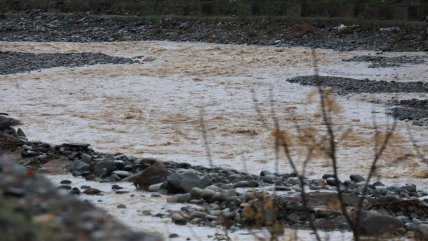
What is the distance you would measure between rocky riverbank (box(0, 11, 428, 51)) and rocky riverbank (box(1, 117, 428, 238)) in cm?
1852

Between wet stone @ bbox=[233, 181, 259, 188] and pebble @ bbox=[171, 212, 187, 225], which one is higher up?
pebble @ bbox=[171, 212, 187, 225]

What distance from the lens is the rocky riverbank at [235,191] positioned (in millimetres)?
7184

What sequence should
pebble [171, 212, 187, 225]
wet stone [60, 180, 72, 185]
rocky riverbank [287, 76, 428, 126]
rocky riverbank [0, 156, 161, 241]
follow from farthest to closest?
rocky riverbank [287, 76, 428, 126] → wet stone [60, 180, 72, 185] → pebble [171, 212, 187, 225] → rocky riverbank [0, 156, 161, 241]

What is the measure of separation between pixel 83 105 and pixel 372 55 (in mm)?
11910

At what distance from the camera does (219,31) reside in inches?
1326

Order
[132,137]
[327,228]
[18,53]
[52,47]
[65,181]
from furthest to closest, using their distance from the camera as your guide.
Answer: [52,47], [18,53], [132,137], [65,181], [327,228]

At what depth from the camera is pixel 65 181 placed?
9.49 m

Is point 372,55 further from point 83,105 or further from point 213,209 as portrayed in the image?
point 213,209

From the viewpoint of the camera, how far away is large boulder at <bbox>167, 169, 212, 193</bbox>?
8.75 meters

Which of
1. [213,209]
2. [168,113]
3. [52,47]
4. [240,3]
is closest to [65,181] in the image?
[213,209]

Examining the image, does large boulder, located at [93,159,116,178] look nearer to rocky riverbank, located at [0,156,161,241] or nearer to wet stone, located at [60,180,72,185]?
wet stone, located at [60,180,72,185]

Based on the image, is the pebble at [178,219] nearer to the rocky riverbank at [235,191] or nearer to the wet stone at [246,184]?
the rocky riverbank at [235,191]

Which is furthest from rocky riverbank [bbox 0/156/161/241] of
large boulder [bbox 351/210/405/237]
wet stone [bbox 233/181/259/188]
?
wet stone [bbox 233/181/259/188]

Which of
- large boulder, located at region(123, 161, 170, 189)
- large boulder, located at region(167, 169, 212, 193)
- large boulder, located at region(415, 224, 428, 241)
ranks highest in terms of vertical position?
large boulder, located at region(415, 224, 428, 241)
